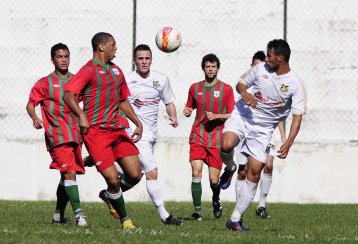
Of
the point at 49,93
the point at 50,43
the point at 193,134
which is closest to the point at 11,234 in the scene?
the point at 49,93

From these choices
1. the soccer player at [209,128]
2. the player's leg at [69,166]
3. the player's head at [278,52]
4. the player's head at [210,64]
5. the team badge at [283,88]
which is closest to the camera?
the player's head at [278,52]

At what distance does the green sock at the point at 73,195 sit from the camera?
1173 cm

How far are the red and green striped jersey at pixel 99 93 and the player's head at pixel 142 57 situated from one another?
2335mm

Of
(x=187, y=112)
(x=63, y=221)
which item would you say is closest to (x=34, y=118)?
(x=63, y=221)

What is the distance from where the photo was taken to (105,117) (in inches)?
419

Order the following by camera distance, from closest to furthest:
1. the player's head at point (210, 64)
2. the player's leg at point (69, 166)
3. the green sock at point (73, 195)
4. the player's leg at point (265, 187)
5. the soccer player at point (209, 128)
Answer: the green sock at point (73, 195) → the player's leg at point (69, 166) → the player's head at point (210, 64) → the soccer player at point (209, 128) → the player's leg at point (265, 187)

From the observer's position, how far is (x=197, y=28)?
66.2ft

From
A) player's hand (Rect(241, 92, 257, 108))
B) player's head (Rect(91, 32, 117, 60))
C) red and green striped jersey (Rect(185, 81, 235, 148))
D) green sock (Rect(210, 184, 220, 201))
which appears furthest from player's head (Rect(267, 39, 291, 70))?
green sock (Rect(210, 184, 220, 201))

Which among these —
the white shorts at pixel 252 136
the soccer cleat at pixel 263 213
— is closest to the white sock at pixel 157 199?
the white shorts at pixel 252 136

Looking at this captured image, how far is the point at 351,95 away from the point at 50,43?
6055 mm

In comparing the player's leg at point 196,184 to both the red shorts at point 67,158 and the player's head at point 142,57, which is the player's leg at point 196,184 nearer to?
the player's head at point 142,57

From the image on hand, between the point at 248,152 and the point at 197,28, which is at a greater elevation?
the point at 197,28

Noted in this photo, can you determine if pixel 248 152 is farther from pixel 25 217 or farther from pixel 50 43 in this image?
pixel 50 43

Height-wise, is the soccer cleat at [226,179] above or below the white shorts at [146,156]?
below
